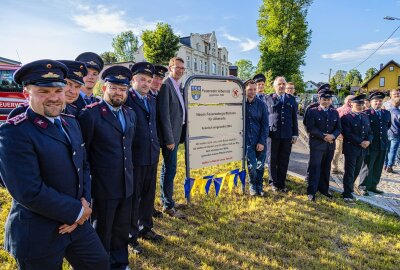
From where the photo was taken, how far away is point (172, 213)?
4602 millimetres

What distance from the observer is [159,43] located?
35.7 metres

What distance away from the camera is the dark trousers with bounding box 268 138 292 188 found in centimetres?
600

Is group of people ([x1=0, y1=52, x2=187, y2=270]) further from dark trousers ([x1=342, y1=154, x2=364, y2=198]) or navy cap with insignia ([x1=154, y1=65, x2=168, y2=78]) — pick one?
dark trousers ([x1=342, y1=154, x2=364, y2=198])

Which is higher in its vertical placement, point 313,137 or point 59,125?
point 59,125

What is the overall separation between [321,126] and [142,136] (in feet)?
11.8

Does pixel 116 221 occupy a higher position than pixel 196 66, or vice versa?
pixel 196 66

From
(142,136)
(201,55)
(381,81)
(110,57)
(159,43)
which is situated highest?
(110,57)

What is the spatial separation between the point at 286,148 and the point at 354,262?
111 inches

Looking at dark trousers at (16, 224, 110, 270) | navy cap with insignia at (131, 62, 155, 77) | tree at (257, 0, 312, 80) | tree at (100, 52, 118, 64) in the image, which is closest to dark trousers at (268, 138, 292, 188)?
navy cap with insignia at (131, 62, 155, 77)

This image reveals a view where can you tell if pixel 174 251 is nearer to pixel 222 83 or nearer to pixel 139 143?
pixel 139 143

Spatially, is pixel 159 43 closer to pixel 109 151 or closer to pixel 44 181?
pixel 109 151

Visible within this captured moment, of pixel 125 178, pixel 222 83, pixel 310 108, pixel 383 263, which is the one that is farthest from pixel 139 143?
pixel 310 108

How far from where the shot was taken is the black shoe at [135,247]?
3.48 m

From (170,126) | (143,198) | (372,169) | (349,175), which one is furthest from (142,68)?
(372,169)
